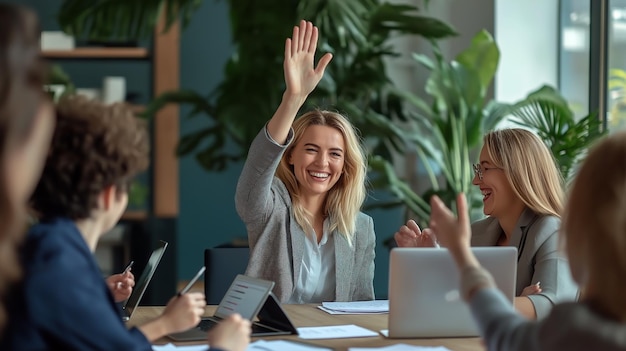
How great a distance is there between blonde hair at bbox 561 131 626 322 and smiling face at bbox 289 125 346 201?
1557 mm

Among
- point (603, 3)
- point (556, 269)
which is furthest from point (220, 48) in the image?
point (556, 269)

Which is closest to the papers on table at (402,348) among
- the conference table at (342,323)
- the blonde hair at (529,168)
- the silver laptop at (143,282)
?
the conference table at (342,323)

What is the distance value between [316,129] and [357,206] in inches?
11.6

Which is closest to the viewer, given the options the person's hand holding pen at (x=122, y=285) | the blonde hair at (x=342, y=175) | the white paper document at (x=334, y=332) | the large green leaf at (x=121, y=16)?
the white paper document at (x=334, y=332)

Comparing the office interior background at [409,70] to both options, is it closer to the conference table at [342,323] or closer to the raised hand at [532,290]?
the raised hand at [532,290]

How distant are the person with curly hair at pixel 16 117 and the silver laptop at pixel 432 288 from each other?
1000 mm

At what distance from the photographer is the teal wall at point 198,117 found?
21.7ft

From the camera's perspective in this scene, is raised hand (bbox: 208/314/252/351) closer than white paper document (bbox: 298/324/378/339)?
Yes

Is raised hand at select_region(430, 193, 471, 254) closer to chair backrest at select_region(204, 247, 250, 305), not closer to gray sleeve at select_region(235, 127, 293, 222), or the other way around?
gray sleeve at select_region(235, 127, 293, 222)

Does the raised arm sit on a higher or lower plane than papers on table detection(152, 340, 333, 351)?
higher

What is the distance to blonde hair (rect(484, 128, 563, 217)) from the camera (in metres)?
2.67

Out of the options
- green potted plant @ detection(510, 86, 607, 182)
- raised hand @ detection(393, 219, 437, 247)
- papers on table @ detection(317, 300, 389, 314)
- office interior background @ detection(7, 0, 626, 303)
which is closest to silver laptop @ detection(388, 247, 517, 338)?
papers on table @ detection(317, 300, 389, 314)

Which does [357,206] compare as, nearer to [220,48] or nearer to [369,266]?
[369,266]

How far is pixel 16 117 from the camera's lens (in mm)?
1204
